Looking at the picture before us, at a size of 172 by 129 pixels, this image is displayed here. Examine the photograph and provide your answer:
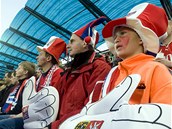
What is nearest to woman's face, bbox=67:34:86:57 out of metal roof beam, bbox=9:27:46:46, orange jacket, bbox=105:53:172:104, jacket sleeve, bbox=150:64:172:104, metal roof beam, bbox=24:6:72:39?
orange jacket, bbox=105:53:172:104

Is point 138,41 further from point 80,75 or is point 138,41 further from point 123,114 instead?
point 80,75

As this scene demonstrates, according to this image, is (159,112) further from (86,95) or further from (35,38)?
(35,38)

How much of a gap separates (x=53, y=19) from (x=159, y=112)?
9074 millimetres

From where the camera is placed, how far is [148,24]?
143cm

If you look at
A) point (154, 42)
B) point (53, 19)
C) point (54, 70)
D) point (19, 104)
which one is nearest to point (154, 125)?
point (154, 42)

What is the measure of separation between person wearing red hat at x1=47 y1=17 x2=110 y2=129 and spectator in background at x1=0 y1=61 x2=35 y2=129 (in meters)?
0.65

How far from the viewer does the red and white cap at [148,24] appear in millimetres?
1425

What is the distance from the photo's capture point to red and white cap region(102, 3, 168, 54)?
1425mm

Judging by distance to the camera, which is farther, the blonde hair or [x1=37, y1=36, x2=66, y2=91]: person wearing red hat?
the blonde hair

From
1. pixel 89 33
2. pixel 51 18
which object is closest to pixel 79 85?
pixel 89 33

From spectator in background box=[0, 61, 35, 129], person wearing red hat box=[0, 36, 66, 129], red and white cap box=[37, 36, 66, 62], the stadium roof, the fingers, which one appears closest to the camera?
the fingers

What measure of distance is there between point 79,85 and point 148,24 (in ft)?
2.76

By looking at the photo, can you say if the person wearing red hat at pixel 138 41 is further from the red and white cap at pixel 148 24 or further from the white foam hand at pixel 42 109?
the white foam hand at pixel 42 109

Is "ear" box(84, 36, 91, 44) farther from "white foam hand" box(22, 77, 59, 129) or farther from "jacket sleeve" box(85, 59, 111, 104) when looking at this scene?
"white foam hand" box(22, 77, 59, 129)
